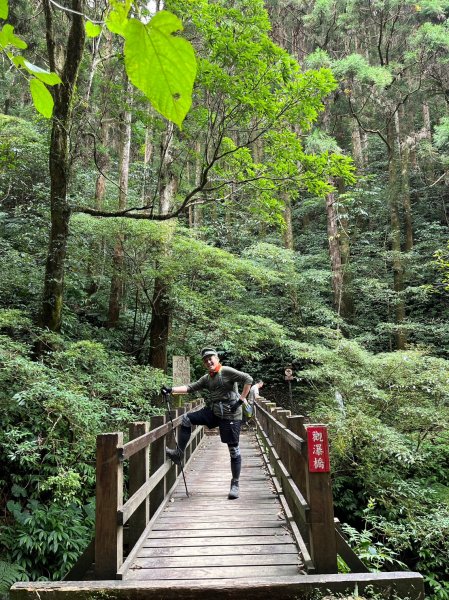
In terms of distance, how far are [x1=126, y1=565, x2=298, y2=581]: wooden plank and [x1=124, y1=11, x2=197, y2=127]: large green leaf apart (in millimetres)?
3063

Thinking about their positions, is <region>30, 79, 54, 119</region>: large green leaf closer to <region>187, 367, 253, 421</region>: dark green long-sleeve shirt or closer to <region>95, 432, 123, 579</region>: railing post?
<region>95, 432, 123, 579</region>: railing post

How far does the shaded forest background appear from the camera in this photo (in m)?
5.98

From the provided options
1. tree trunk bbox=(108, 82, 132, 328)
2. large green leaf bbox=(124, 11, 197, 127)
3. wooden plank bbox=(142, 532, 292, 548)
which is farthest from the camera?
tree trunk bbox=(108, 82, 132, 328)

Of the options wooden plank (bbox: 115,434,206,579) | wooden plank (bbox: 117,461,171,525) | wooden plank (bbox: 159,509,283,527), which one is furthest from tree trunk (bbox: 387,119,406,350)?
wooden plank (bbox: 117,461,171,525)

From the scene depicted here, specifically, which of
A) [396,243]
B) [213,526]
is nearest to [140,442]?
[213,526]

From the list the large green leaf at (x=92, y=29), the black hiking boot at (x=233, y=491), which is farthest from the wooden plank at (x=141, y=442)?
the large green leaf at (x=92, y=29)

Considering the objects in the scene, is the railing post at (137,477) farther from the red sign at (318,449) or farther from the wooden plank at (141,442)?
the red sign at (318,449)

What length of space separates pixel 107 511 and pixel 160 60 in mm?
2890

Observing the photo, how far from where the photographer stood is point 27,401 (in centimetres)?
596

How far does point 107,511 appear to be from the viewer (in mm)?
2869

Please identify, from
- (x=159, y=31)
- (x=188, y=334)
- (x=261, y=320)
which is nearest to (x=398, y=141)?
(x=261, y=320)

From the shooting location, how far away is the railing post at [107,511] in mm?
2859

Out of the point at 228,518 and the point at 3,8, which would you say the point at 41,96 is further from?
the point at 228,518

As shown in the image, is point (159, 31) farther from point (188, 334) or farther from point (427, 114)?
point (427, 114)
